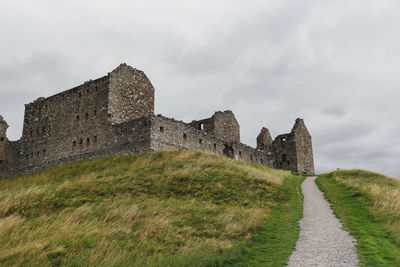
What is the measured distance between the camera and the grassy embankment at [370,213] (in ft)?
37.5

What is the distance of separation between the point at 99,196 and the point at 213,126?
2532 cm

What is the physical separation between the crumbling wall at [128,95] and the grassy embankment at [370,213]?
1945 centimetres

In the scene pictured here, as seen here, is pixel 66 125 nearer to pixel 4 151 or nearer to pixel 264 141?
pixel 4 151

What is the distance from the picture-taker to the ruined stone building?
32.1 m

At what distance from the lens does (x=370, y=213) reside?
17125mm

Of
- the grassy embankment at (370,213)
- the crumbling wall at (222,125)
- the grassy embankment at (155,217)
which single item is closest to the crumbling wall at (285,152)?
the crumbling wall at (222,125)

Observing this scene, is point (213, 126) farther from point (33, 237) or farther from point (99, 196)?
point (33, 237)

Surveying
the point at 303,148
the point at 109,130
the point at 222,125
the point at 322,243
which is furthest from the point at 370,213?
the point at 303,148

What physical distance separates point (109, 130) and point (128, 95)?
504cm

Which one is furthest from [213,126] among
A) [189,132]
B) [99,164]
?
[99,164]

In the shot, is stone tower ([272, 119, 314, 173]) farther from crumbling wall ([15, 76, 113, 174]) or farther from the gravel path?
the gravel path

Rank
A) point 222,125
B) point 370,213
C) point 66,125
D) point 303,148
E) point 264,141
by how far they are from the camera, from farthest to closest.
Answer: point 264,141 < point 303,148 < point 222,125 < point 66,125 < point 370,213

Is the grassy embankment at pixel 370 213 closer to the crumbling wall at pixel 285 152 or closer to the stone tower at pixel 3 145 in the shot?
the crumbling wall at pixel 285 152

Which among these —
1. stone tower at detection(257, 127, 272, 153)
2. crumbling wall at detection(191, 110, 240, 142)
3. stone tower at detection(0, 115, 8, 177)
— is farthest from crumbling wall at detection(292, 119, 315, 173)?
stone tower at detection(0, 115, 8, 177)
